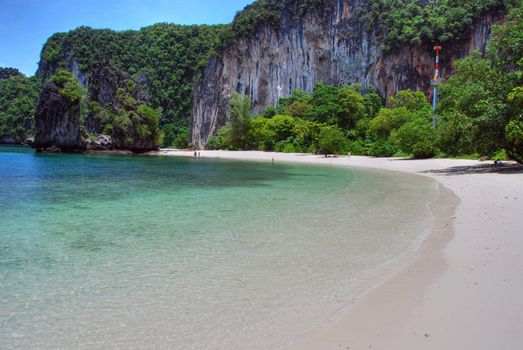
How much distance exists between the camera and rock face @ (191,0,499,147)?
6034cm

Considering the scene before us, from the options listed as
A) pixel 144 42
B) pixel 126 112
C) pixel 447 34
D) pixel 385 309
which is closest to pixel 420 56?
pixel 447 34

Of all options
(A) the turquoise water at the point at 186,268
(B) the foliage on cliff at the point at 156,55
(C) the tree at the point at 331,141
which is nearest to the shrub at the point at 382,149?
(C) the tree at the point at 331,141

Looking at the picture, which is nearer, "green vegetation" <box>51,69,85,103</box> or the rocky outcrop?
"green vegetation" <box>51,69,85,103</box>

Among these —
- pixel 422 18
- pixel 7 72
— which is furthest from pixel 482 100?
pixel 7 72

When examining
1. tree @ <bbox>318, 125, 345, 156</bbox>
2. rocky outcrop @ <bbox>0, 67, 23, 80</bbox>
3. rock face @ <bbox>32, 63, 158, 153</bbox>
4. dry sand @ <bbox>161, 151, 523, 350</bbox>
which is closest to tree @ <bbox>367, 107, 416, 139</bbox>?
tree @ <bbox>318, 125, 345, 156</bbox>

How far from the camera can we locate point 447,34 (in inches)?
2208

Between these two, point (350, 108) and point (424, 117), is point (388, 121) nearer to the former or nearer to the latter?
point (424, 117)

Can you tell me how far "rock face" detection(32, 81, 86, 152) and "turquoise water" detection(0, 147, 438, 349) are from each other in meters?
56.7

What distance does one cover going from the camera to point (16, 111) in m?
114

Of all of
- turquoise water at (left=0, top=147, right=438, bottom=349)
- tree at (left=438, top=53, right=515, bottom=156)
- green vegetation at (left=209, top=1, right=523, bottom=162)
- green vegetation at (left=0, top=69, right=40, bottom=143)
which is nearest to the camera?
turquoise water at (left=0, top=147, right=438, bottom=349)

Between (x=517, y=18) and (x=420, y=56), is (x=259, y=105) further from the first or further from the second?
(x=517, y=18)

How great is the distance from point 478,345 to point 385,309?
3.56ft

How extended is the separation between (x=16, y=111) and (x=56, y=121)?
211 ft

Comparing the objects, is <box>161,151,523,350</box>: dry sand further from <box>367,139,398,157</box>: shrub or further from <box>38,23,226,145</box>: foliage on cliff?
<box>38,23,226,145</box>: foliage on cliff
